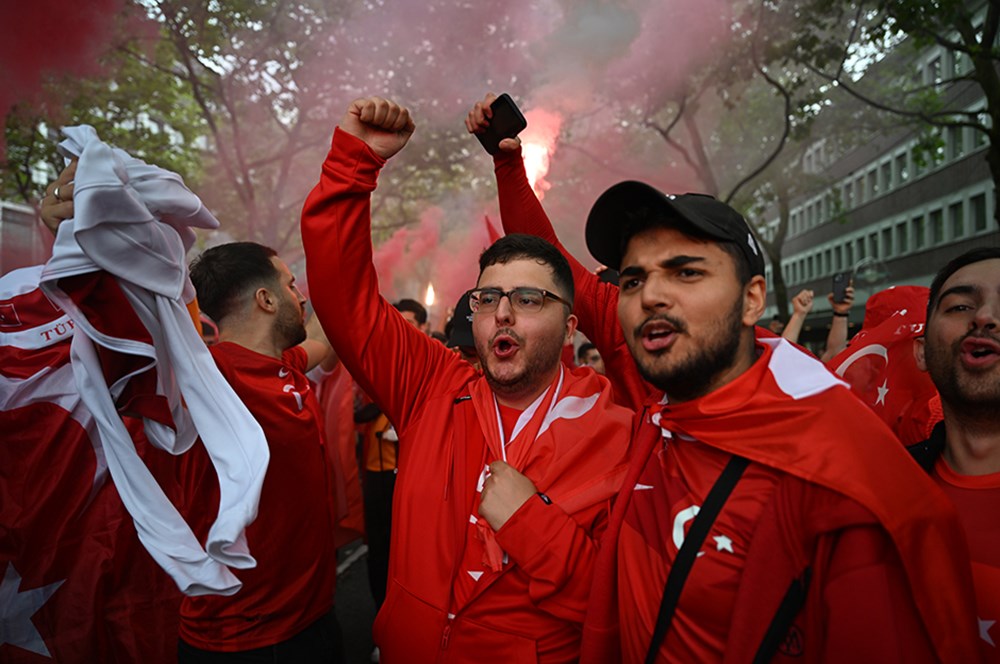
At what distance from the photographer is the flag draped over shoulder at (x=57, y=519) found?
2320 mm

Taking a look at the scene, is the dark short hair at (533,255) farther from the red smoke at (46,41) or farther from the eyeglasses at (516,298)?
the red smoke at (46,41)

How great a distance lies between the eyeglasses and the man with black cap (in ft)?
1.33

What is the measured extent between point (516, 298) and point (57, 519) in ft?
6.01

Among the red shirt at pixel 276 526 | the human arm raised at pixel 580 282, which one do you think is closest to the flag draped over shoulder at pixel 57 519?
the red shirt at pixel 276 526

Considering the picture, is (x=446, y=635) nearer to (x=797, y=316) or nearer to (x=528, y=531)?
(x=528, y=531)

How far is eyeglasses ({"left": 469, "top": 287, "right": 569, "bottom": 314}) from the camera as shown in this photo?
236 cm

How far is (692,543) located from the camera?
155 cm

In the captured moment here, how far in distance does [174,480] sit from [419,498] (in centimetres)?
102

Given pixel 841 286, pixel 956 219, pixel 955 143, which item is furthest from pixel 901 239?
pixel 841 286

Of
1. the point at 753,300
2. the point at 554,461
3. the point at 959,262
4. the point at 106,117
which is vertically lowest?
the point at 554,461

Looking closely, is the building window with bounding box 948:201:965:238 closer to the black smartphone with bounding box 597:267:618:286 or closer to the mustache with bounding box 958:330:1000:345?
the black smartphone with bounding box 597:267:618:286

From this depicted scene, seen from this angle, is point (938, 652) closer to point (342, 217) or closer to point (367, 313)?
point (367, 313)

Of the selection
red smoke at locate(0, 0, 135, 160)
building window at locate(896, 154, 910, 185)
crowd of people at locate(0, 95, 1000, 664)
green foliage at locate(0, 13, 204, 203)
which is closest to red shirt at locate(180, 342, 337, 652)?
crowd of people at locate(0, 95, 1000, 664)

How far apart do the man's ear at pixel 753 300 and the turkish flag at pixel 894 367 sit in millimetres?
1710
